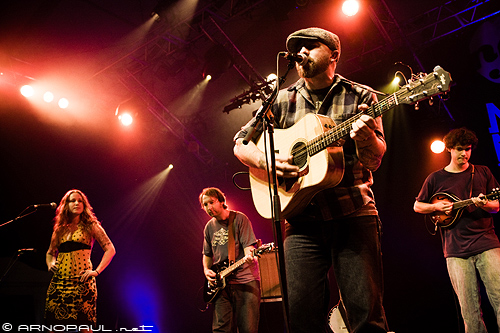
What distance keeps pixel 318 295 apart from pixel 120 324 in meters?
9.22

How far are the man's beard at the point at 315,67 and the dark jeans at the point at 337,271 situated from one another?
108cm

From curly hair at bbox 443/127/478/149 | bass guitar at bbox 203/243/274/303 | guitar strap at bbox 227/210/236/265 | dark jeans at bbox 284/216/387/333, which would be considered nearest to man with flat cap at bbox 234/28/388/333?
dark jeans at bbox 284/216/387/333

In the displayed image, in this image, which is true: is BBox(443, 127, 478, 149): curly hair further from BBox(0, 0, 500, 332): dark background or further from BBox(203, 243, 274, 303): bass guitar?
BBox(203, 243, 274, 303): bass guitar

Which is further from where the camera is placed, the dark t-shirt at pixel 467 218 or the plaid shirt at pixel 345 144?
the dark t-shirt at pixel 467 218

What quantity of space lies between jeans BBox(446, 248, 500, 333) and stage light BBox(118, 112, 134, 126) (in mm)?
8753

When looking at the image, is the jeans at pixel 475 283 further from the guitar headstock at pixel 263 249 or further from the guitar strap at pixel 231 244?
the guitar strap at pixel 231 244

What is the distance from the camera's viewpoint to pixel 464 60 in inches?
303

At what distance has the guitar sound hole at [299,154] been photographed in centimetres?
258

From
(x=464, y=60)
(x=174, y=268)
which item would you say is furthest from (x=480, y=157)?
(x=174, y=268)

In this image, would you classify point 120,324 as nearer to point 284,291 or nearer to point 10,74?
point 10,74

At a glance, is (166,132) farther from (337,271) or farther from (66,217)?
(337,271)

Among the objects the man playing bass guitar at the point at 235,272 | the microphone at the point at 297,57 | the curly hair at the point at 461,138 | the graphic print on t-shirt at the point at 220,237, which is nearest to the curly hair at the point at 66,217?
the man playing bass guitar at the point at 235,272

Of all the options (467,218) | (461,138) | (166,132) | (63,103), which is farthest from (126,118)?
(467,218)

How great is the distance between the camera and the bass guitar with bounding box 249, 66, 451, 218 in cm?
221
